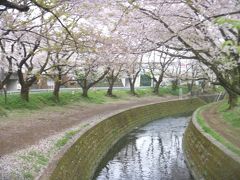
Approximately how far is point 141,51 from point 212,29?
87.2 inches

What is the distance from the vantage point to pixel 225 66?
40.9ft

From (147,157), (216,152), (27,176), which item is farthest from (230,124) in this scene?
(27,176)

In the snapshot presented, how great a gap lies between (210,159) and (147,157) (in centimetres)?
580

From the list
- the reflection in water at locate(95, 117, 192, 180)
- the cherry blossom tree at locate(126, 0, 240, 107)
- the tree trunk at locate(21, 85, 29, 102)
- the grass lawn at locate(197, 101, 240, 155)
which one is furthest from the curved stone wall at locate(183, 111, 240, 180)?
the tree trunk at locate(21, 85, 29, 102)

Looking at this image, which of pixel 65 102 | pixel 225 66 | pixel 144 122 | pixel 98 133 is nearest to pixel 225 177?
pixel 225 66

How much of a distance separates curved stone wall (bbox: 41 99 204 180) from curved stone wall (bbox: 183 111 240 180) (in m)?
3.83

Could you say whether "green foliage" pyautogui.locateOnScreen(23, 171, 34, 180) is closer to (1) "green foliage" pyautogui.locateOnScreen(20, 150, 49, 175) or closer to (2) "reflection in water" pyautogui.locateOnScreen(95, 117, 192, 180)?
(1) "green foliage" pyautogui.locateOnScreen(20, 150, 49, 175)

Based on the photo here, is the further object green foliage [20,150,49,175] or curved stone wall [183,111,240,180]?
curved stone wall [183,111,240,180]

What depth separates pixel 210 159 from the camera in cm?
1270

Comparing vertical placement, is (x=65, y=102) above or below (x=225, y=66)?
below

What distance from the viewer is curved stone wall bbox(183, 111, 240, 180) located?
10.5 metres

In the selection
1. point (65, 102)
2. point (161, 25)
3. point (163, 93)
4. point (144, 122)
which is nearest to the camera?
point (161, 25)

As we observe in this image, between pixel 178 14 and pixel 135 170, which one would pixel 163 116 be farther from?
pixel 178 14

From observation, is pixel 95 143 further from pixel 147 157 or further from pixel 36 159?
pixel 36 159
